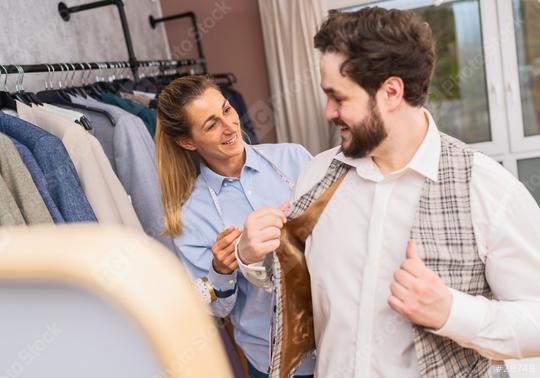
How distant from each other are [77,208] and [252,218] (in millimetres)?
Result: 491

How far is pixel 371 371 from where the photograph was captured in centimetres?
90

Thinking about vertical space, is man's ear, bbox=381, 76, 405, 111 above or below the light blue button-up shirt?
above

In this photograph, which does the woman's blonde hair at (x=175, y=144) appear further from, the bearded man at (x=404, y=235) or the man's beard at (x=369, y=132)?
the man's beard at (x=369, y=132)

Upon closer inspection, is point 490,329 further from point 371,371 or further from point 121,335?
point 121,335

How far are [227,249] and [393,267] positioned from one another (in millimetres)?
409

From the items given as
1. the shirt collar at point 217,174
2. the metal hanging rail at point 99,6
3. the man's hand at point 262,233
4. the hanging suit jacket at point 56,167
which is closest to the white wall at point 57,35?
the metal hanging rail at point 99,6

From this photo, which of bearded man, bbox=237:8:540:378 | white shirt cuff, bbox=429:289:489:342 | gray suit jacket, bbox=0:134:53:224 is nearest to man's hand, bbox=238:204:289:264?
bearded man, bbox=237:8:540:378

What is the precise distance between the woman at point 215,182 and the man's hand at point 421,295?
584mm

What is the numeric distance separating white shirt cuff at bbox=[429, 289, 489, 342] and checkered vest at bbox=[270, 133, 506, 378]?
0.17 ft

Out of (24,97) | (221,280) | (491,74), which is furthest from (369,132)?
(491,74)

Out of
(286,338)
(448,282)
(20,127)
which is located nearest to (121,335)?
(448,282)

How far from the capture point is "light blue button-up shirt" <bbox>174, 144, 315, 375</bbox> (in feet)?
4.37

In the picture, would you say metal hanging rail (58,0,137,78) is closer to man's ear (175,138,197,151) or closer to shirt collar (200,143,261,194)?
man's ear (175,138,197,151)

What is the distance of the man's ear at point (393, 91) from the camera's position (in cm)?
88
